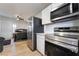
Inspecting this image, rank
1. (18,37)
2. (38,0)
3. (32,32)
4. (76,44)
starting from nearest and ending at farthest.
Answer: (38,0)
(76,44)
(18,37)
(32,32)

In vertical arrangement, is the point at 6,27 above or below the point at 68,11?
below

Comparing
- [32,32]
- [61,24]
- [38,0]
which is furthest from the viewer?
[32,32]

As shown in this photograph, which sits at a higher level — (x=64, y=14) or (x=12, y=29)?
(x=64, y=14)

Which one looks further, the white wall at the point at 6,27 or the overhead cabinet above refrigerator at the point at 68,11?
the white wall at the point at 6,27

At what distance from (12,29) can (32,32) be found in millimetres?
1401

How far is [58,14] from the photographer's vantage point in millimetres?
1486

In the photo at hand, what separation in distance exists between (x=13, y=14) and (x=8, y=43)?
0.46 meters

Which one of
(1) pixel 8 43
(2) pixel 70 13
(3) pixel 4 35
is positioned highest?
(2) pixel 70 13

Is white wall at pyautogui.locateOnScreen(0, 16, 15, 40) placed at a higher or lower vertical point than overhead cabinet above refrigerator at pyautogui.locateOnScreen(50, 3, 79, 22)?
lower

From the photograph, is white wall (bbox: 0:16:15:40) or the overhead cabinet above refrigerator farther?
white wall (bbox: 0:16:15:40)

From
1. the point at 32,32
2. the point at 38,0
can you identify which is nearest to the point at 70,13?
the point at 38,0

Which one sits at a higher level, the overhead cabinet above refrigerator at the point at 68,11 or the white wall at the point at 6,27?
the overhead cabinet above refrigerator at the point at 68,11

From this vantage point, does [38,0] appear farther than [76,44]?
No

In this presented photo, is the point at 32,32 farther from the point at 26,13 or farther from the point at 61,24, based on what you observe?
the point at 26,13
